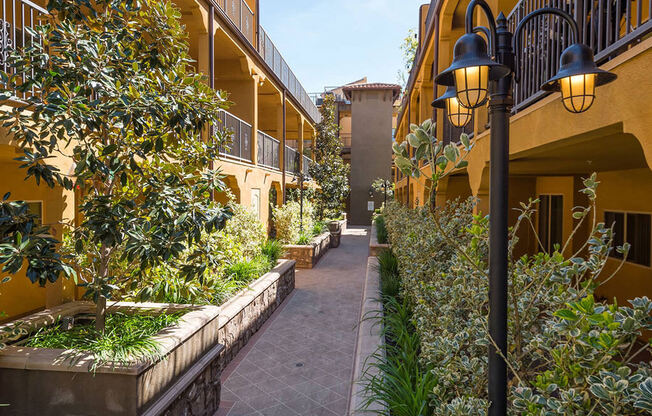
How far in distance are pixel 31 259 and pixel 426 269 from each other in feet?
15.2

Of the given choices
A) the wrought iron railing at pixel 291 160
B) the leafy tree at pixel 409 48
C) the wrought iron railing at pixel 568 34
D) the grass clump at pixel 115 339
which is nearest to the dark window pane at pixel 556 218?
the wrought iron railing at pixel 568 34

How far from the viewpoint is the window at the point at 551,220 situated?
9812 millimetres

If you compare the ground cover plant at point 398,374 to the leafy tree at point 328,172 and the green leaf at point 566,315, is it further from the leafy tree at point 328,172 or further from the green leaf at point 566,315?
the leafy tree at point 328,172

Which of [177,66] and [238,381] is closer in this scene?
[177,66]

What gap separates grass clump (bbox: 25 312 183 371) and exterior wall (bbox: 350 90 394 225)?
26010 mm

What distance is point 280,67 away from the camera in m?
15.4

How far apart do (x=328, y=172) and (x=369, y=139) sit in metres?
9.73

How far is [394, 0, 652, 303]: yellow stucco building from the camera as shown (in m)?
2.54

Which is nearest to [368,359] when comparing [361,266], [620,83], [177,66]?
[620,83]

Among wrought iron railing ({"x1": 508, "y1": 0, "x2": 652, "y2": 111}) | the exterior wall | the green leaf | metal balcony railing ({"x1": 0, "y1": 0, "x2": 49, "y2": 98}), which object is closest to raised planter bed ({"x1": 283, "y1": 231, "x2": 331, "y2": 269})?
metal balcony railing ({"x1": 0, "y1": 0, "x2": 49, "y2": 98})

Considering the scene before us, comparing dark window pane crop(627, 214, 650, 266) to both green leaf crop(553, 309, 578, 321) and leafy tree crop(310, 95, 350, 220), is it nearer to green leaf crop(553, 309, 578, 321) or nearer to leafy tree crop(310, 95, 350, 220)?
green leaf crop(553, 309, 578, 321)

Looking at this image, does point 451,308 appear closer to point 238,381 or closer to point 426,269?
point 426,269

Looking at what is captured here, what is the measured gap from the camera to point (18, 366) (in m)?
3.29

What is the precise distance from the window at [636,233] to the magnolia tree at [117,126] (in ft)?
24.4
